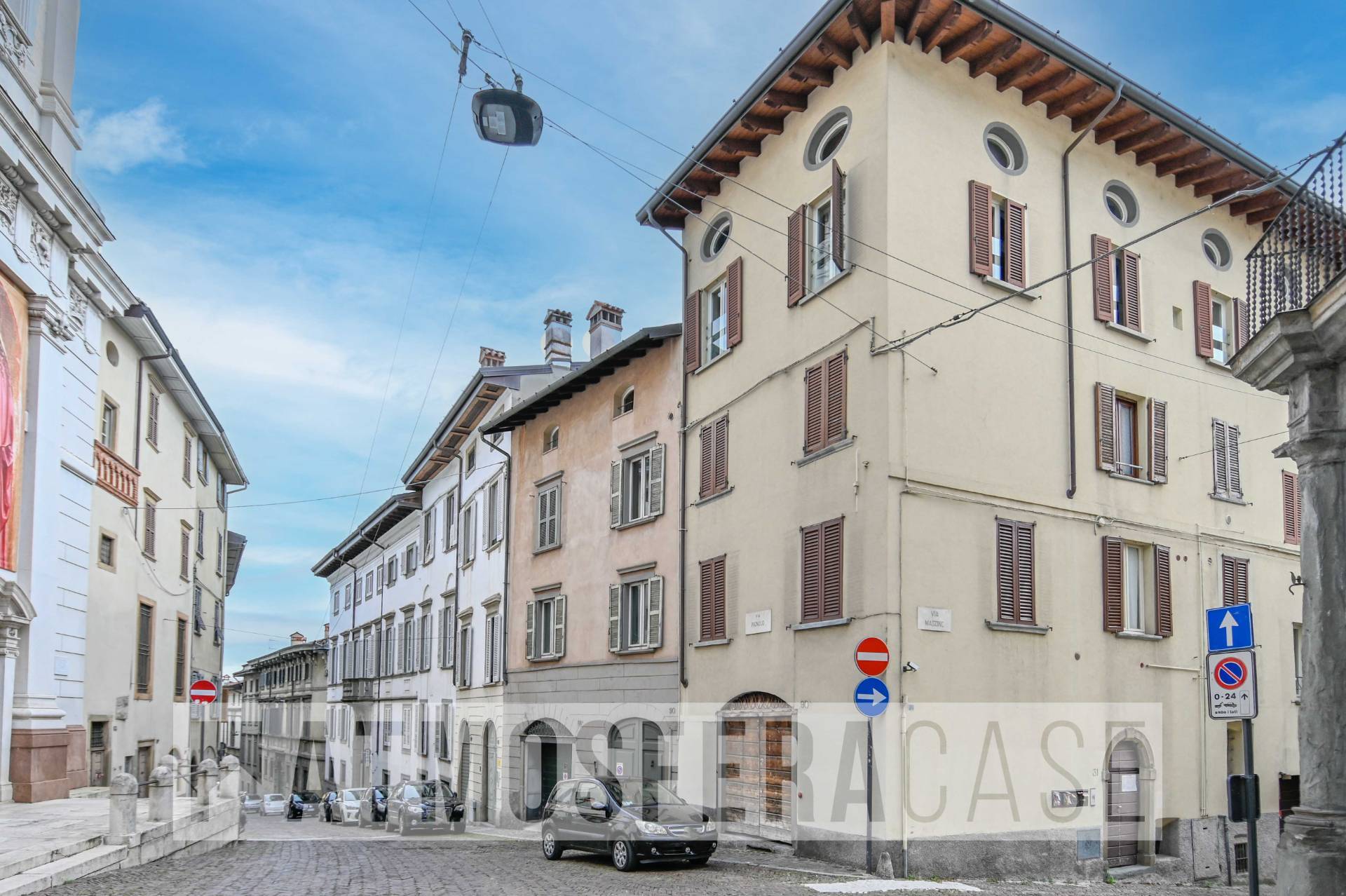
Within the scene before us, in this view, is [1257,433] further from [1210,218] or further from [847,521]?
[847,521]

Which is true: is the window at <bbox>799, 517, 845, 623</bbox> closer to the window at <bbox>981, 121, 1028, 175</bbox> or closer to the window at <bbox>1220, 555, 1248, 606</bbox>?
the window at <bbox>981, 121, 1028, 175</bbox>

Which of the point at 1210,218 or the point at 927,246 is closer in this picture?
the point at 927,246

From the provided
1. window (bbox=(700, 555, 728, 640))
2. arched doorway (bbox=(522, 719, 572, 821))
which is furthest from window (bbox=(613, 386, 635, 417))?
arched doorway (bbox=(522, 719, 572, 821))

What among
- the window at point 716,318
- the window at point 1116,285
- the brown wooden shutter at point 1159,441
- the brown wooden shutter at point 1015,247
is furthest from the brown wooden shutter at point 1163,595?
the window at point 716,318

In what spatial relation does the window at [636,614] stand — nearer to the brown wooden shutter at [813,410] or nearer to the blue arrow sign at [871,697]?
the brown wooden shutter at [813,410]

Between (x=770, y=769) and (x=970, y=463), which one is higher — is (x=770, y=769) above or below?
below

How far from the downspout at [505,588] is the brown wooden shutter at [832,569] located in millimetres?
14366

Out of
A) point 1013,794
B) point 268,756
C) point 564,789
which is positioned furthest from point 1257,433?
point 268,756

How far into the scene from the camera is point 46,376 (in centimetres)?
2152

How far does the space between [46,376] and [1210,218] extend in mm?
21324

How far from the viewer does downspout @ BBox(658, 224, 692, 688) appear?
22.9 m

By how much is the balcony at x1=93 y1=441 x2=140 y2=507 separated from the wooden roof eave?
12.8m

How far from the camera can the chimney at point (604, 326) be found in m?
33.6

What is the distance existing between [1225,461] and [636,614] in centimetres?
1154
